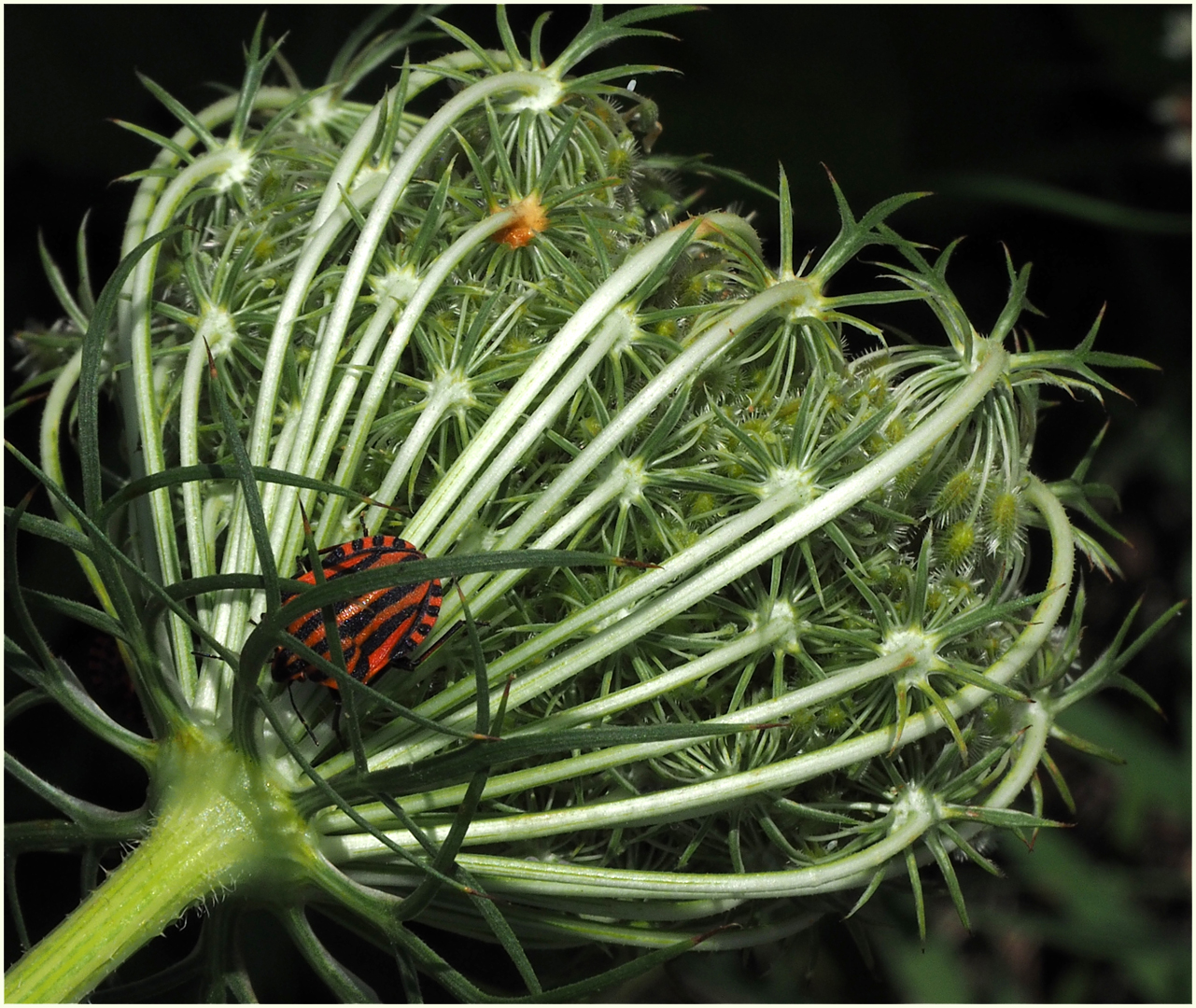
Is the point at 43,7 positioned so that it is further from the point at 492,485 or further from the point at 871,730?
the point at 871,730

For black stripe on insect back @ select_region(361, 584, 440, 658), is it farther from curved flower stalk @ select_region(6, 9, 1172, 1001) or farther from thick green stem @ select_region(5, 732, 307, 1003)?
thick green stem @ select_region(5, 732, 307, 1003)

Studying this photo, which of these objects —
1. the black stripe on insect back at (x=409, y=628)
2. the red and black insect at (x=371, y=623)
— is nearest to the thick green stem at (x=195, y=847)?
the red and black insect at (x=371, y=623)

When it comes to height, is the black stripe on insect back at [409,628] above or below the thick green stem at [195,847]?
above

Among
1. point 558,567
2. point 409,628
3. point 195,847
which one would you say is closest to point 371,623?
point 409,628

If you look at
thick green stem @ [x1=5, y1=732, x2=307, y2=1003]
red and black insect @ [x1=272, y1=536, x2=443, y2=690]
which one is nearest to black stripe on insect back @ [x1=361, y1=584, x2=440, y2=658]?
red and black insect @ [x1=272, y1=536, x2=443, y2=690]

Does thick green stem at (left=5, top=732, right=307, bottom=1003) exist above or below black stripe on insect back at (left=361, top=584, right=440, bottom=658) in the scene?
below

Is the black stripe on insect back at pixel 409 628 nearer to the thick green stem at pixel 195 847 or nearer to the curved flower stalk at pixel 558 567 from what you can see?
the curved flower stalk at pixel 558 567
